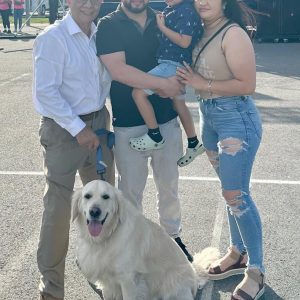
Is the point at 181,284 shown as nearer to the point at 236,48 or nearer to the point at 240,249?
the point at 240,249

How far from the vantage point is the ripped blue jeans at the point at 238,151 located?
12.4 ft

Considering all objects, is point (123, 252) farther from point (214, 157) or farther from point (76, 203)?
point (214, 157)

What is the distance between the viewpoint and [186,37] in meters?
3.86

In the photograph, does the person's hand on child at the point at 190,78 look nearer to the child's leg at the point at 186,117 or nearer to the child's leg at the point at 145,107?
the child's leg at the point at 145,107

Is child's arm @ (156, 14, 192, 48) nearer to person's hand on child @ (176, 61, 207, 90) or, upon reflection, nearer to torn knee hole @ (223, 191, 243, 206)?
person's hand on child @ (176, 61, 207, 90)

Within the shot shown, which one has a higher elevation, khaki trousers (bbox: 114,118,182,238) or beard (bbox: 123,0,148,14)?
beard (bbox: 123,0,148,14)

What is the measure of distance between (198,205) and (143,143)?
71.9 inches

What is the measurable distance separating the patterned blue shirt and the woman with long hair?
7 cm

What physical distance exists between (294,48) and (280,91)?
9.40 m

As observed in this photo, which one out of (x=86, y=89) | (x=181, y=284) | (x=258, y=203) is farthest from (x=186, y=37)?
(x=258, y=203)

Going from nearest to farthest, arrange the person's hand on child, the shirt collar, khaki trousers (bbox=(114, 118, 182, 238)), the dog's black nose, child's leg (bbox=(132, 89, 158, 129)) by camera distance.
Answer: the dog's black nose → the shirt collar → the person's hand on child → child's leg (bbox=(132, 89, 158, 129)) → khaki trousers (bbox=(114, 118, 182, 238))

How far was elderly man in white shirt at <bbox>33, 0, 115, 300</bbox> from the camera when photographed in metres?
3.58

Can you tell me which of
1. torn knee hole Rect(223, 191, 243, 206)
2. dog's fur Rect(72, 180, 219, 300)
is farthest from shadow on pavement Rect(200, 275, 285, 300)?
torn knee hole Rect(223, 191, 243, 206)

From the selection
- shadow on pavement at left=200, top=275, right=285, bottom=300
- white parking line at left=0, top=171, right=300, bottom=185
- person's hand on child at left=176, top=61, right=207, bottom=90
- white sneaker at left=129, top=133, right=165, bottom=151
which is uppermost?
person's hand on child at left=176, top=61, right=207, bottom=90
